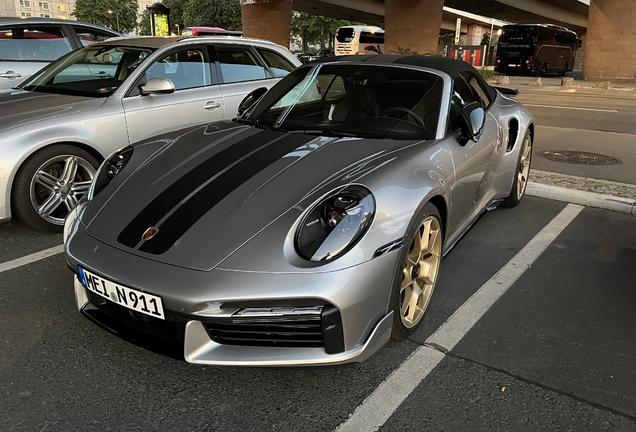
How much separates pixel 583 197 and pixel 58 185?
15.6 feet

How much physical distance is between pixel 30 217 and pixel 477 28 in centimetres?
6924

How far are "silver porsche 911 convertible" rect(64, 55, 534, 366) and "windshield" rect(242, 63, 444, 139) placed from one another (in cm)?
1

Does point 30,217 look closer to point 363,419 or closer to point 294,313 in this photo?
point 294,313

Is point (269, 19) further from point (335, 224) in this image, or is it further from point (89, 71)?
point (335, 224)

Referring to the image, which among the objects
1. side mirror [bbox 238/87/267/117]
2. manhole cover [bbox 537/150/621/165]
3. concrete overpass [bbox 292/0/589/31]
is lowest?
manhole cover [bbox 537/150/621/165]

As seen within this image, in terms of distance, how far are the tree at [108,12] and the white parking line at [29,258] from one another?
6855 cm

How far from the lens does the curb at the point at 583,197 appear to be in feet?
16.3

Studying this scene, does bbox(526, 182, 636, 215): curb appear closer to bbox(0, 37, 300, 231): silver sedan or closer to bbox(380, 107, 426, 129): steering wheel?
bbox(380, 107, 426, 129): steering wheel

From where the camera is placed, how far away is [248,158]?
2.94 m

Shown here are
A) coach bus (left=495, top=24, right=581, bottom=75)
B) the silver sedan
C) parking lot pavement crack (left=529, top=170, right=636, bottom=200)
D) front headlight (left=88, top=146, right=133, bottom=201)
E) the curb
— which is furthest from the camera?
coach bus (left=495, top=24, right=581, bottom=75)

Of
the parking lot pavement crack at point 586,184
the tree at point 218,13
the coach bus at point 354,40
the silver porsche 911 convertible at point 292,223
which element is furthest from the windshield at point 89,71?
the tree at point 218,13

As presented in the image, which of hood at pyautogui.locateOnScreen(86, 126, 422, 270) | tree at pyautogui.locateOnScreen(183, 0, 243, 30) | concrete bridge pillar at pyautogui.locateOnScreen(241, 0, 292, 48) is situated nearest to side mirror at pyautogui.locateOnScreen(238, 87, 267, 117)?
hood at pyautogui.locateOnScreen(86, 126, 422, 270)

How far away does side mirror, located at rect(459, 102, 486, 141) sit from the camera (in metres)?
3.26

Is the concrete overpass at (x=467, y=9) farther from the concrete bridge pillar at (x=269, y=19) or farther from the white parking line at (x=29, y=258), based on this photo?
the white parking line at (x=29, y=258)
